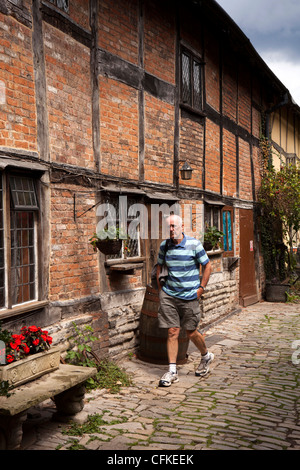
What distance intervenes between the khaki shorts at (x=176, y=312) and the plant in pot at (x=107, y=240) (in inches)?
33.6

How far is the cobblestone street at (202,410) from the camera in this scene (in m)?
3.71

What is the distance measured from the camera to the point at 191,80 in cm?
873

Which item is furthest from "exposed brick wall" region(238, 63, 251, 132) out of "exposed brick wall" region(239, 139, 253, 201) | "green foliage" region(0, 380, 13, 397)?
"green foliage" region(0, 380, 13, 397)

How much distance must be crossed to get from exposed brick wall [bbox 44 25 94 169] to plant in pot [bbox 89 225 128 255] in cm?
86

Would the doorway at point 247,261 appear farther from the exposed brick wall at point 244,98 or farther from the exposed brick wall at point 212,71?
the exposed brick wall at point 212,71

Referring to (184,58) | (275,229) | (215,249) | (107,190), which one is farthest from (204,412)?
(275,229)

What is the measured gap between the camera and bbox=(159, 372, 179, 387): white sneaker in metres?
5.21

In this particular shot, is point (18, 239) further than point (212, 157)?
No

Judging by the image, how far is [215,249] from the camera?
9992 millimetres

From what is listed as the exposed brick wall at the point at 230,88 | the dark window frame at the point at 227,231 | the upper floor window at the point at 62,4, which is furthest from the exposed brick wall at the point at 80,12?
the dark window frame at the point at 227,231

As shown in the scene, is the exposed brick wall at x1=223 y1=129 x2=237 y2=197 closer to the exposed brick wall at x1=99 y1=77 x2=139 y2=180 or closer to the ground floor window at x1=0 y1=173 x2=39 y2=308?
the exposed brick wall at x1=99 y1=77 x2=139 y2=180

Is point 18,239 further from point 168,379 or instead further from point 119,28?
point 119,28

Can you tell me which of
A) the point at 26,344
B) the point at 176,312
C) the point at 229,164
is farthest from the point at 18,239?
the point at 229,164

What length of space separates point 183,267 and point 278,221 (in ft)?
29.4
